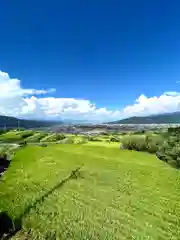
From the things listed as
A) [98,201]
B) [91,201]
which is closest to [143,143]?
[98,201]

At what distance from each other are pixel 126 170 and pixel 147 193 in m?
16.3

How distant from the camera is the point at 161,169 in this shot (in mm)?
55844

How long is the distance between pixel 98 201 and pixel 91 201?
2.43ft

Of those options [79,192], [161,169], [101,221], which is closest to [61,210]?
[101,221]

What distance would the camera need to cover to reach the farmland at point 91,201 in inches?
984

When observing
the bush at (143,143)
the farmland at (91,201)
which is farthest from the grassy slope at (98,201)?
the bush at (143,143)

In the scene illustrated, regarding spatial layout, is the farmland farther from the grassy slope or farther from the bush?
the bush

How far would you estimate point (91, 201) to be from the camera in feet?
108

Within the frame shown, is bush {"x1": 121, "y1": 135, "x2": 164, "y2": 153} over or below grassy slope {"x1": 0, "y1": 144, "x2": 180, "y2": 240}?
over

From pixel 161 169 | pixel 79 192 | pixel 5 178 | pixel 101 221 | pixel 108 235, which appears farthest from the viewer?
pixel 161 169

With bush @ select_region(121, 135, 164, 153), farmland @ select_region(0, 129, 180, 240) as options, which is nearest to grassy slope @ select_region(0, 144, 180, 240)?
farmland @ select_region(0, 129, 180, 240)

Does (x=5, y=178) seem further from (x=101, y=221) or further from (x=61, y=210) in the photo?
(x=101, y=221)

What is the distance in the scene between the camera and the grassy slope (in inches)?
985

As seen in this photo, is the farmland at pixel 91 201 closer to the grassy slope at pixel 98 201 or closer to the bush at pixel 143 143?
the grassy slope at pixel 98 201
